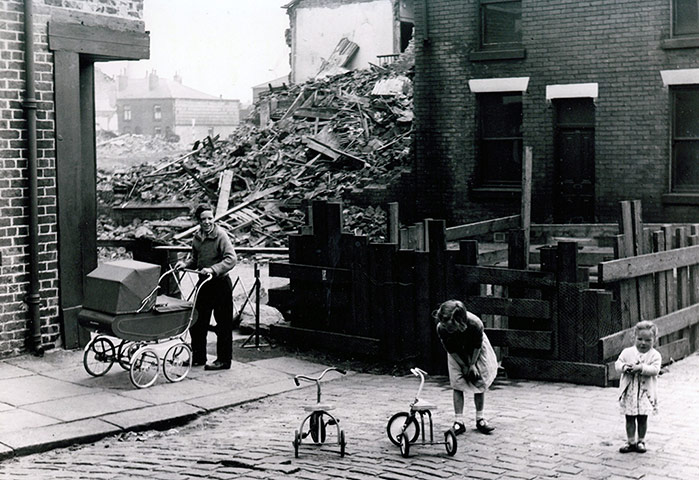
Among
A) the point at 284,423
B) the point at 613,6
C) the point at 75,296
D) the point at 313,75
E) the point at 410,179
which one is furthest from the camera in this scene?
the point at 313,75

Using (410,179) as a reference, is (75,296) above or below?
below

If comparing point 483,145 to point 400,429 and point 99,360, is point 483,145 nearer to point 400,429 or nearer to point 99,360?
point 99,360

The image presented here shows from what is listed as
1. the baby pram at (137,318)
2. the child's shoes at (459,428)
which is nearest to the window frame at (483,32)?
the baby pram at (137,318)

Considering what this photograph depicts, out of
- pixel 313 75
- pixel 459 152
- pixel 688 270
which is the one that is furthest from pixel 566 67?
pixel 313 75

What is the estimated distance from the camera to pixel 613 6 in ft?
57.0

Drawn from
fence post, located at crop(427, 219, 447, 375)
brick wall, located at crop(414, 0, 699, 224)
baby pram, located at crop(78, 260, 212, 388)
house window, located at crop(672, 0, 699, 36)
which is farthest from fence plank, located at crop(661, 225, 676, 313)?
house window, located at crop(672, 0, 699, 36)

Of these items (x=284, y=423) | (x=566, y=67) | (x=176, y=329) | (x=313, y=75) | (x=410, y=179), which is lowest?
(x=284, y=423)

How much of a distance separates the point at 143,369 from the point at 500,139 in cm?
1110

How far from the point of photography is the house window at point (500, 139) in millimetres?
18766

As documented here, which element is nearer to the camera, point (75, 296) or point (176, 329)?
point (176, 329)

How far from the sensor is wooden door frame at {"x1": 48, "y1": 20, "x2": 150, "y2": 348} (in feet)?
37.6

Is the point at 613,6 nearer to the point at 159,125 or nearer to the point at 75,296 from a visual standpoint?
the point at 75,296

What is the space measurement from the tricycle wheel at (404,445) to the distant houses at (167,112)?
7827 cm

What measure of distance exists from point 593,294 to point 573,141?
8.96m
